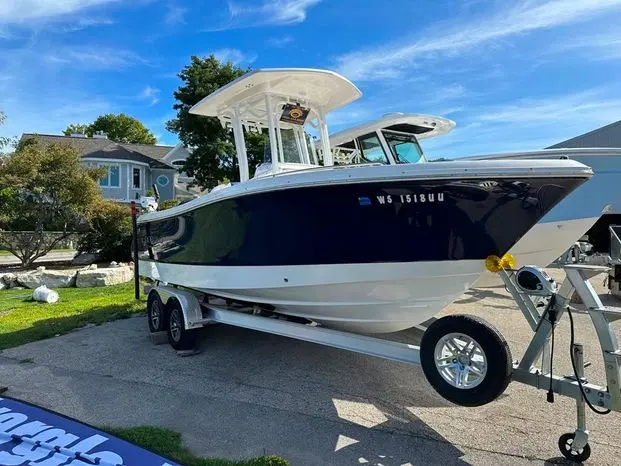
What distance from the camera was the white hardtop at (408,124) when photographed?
7.91 metres

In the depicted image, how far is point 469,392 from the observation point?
3.26 metres

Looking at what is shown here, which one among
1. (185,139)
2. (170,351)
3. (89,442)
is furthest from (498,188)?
(185,139)

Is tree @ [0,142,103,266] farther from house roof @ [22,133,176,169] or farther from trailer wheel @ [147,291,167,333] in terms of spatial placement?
house roof @ [22,133,176,169]

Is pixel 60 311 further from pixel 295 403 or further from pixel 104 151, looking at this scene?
pixel 104 151

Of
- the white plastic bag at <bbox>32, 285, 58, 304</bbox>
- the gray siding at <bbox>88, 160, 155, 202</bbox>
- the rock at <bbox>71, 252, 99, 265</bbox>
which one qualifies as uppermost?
the gray siding at <bbox>88, 160, 155, 202</bbox>

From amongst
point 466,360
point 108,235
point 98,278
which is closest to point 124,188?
point 108,235

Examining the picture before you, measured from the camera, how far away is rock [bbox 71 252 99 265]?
1822cm

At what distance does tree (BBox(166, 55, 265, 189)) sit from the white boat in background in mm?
18001

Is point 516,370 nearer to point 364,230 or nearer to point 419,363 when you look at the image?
point 419,363

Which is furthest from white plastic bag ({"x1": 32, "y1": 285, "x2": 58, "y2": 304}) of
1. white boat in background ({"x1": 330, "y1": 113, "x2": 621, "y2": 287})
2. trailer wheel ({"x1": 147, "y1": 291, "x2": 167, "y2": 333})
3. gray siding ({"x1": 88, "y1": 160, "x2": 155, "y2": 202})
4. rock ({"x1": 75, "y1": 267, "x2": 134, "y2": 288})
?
gray siding ({"x1": 88, "y1": 160, "x2": 155, "y2": 202})

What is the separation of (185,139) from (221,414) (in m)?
25.0

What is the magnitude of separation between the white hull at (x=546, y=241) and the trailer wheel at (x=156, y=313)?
4171 millimetres

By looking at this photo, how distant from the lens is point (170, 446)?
3.41 meters

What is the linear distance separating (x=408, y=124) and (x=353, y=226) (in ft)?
14.6
